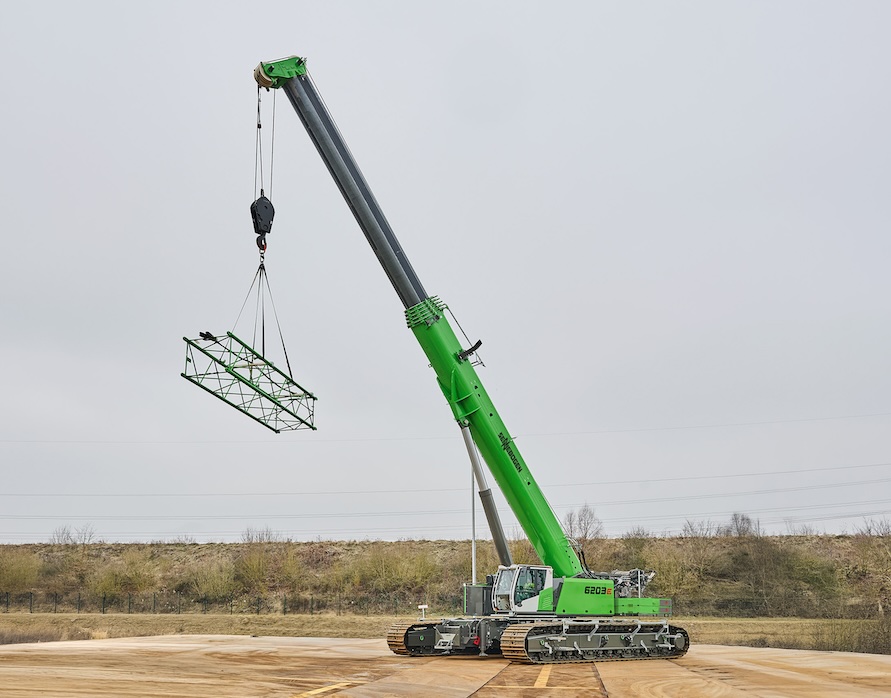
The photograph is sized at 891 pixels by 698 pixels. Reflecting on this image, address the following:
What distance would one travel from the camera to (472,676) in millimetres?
17531

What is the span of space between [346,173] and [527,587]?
34.5ft

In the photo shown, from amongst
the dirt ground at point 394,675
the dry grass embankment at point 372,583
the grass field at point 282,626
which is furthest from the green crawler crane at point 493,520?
the dry grass embankment at point 372,583

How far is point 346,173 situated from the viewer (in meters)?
20.2

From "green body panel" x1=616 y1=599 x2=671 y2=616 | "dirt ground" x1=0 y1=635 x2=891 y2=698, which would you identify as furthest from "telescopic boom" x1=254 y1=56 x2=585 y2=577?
"dirt ground" x1=0 y1=635 x2=891 y2=698

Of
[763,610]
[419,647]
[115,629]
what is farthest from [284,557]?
[419,647]

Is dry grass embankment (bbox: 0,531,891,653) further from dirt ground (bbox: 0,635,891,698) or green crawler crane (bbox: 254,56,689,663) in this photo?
green crawler crane (bbox: 254,56,689,663)

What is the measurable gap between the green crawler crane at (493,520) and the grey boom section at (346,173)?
0.02 metres

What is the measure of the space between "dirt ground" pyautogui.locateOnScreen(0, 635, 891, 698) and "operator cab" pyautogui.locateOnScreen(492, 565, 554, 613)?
141 centimetres

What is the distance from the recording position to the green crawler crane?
66.1 ft

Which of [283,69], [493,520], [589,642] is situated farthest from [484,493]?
[283,69]

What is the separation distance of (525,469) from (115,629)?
30.7 metres

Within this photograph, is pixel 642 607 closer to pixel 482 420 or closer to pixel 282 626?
pixel 482 420

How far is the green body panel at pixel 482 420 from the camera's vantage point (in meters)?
21.3

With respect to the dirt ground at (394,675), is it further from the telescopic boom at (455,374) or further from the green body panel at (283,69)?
the green body panel at (283,69)
